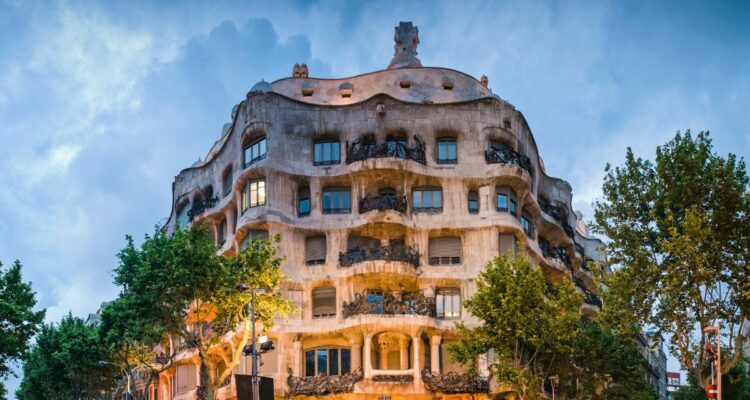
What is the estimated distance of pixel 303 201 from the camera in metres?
57.9

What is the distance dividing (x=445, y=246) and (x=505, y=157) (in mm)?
6644

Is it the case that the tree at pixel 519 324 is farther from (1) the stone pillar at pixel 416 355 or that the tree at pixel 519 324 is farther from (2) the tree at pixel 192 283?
(2) the tree at pixel 192 283

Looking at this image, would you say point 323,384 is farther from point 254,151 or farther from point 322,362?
point 254,151

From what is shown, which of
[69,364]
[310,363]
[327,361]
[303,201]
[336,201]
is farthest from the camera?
[69,364]

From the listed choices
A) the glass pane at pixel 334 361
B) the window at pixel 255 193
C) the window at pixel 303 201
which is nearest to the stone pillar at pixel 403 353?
the glass pane at pixel 334 361

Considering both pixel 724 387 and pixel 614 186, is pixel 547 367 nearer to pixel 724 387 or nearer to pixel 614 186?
pixel 614 186

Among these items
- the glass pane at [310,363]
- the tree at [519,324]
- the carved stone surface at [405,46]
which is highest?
the carved stone surface at [405,46]

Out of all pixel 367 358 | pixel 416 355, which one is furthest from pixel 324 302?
pixel 416 355

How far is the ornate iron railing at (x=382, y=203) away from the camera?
55781 mm

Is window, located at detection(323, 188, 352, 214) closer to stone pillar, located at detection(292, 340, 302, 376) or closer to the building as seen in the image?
the building

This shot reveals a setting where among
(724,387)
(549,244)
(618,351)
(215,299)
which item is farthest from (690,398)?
(215,299)

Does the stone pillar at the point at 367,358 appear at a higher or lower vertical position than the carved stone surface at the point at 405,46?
lower

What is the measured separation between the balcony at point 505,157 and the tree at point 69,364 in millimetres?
25365

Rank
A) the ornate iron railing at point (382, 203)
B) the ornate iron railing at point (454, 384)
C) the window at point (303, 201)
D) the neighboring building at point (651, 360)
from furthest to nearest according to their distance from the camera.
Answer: the neighboring building at point (651, 360) < the window at point (303, 201) < the ornate iron railing at point (382, 203) < the ornate iron railing at point (454, 384)
